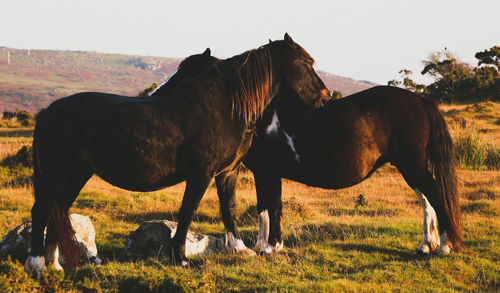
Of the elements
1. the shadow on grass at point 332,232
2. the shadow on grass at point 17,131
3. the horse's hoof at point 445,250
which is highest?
the horse's hoof at point 445,250

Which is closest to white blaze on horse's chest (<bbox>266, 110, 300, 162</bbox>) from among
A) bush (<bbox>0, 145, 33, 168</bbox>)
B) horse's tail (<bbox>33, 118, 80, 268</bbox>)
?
horse's tail (<bbox>33, 118, 80, 268</bbox>)

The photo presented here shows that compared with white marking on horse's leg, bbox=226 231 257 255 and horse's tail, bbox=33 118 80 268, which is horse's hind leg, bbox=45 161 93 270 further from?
white marking on horse's leg, bbox=226 231 257 255

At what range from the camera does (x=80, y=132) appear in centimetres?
475

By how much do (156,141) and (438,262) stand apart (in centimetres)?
379

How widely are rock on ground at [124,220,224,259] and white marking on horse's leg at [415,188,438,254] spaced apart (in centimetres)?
294

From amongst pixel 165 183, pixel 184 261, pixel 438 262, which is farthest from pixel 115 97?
pixel 438 262

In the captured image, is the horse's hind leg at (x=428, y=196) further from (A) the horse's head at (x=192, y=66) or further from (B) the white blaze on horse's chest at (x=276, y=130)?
(A) the horse's head at (x=192, y=66)

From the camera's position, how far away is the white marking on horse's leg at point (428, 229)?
20.2 feet

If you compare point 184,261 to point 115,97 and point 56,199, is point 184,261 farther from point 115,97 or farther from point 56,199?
point 115,97

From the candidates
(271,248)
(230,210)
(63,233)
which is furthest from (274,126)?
(63,233)

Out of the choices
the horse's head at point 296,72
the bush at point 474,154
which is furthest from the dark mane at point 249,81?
the bush at point 474,154

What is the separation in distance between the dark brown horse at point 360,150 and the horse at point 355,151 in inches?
0.5

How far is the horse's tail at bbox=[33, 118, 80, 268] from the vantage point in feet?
16.4

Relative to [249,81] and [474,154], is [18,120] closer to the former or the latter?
[474,154]
